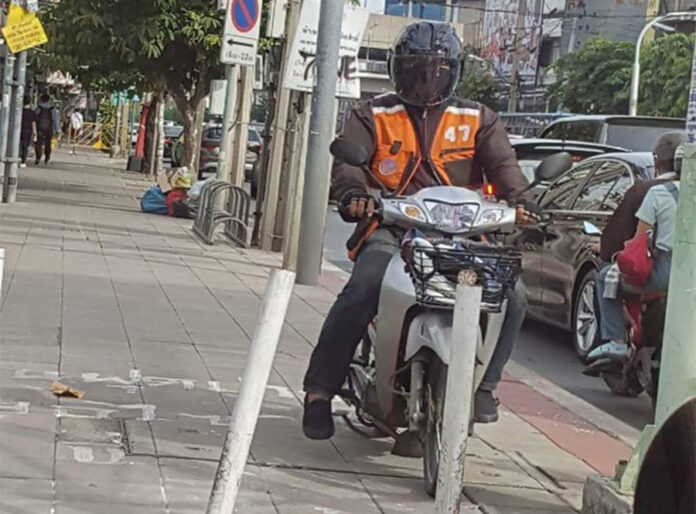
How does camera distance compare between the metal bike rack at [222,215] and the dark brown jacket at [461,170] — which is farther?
the metal bike rack at [222,215]

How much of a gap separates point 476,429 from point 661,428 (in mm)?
4059

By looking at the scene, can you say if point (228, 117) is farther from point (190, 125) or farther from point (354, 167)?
point (354, 167)

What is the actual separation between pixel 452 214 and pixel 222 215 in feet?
40.7

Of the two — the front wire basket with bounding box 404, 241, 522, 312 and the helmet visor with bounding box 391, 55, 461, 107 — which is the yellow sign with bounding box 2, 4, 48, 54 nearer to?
the helmet visor with bounding box 391, 55, 461, 107

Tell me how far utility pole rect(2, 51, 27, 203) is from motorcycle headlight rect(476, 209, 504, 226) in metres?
15.2

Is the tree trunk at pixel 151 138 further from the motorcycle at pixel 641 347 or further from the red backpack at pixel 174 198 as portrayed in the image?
the motorcycle at pixel 641 347

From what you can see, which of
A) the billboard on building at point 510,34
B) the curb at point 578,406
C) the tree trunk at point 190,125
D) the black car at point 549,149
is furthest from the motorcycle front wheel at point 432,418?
the billboard on building at point 510,34

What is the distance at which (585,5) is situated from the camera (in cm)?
7281

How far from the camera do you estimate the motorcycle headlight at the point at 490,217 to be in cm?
565

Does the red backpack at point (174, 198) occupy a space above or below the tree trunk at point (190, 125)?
below

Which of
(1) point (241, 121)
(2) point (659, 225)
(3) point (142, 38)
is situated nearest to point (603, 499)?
(2) point (659, 225)

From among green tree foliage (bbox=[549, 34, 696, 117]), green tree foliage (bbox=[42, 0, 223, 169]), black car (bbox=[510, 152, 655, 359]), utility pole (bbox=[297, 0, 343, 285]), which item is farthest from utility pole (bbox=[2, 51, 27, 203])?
green tree foliage (bbox=[549, 34, 696, 117])

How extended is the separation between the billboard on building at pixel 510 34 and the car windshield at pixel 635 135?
5670 centimetres

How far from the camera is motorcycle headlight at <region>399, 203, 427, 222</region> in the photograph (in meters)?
5.66
